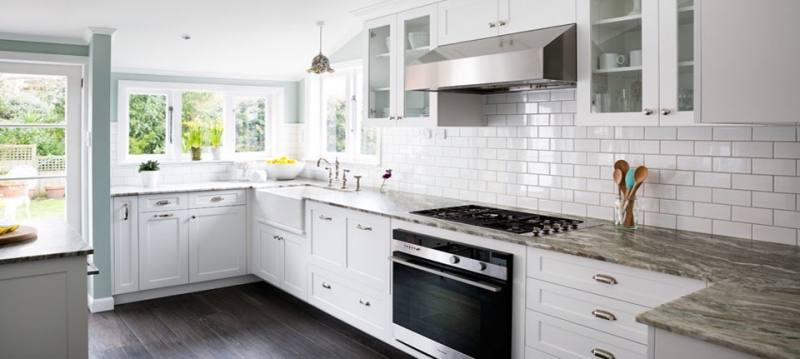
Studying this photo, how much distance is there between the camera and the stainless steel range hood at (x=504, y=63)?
303cm

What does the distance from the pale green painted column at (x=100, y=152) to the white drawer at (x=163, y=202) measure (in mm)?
291

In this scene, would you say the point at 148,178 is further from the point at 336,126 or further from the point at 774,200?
the point at 774,200

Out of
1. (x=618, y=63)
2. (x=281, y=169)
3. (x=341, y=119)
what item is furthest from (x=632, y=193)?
(x=281, y=169)

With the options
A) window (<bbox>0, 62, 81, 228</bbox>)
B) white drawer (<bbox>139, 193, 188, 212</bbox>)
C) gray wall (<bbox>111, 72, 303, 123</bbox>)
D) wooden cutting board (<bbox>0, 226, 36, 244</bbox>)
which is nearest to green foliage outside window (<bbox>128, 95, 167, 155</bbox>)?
gray wall (<bbox>111, 72, 303, 123</bbox>)

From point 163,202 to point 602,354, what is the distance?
358 cm

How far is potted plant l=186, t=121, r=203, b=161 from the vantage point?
18.7ft

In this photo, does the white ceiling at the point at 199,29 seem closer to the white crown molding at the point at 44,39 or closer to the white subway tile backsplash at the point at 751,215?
the white crown molding at the point at 44,39

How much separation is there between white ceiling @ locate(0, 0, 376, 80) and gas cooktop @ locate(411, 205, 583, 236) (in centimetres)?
169

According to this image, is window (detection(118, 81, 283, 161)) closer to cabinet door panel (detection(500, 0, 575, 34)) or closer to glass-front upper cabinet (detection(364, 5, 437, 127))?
glass-front upper cabinet (detection(364, 5, 437, 127))

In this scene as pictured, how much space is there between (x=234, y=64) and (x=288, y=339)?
263 cm

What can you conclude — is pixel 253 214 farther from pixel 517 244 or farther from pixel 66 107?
pixel 517 244

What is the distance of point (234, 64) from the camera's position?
5559mm

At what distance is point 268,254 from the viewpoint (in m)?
5.09

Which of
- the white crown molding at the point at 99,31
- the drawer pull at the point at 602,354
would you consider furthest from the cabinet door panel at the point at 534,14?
the white crown molding at the point at 99,31
